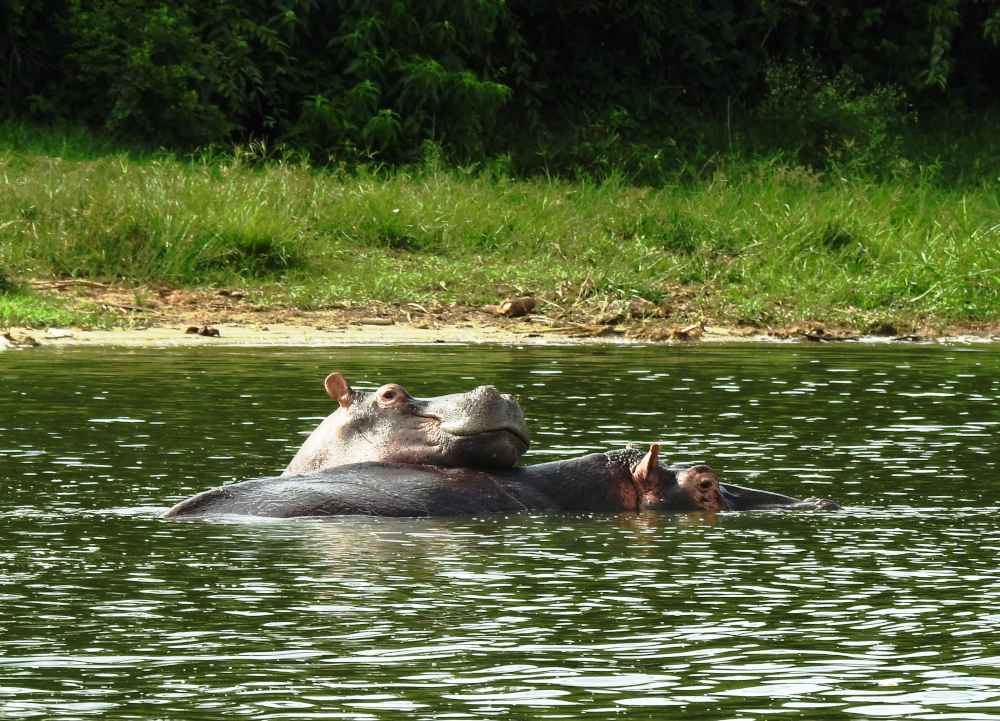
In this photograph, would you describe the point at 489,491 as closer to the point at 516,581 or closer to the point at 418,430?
the point at 418,430

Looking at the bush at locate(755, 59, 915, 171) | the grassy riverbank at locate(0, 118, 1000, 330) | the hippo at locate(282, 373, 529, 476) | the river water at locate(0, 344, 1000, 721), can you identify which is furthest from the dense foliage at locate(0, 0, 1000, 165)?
the hippo at locate(282, 373, 529, 476)

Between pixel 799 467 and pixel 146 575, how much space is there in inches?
121

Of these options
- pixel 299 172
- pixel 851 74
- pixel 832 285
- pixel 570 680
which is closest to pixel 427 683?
pixel 570 680

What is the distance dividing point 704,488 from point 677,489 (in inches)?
3.6

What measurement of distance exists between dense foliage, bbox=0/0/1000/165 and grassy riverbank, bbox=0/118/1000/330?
6.89 ft

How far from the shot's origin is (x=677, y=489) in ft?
19.7

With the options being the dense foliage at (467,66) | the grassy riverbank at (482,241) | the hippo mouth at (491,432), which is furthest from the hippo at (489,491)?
the dense foliage at (467,66)

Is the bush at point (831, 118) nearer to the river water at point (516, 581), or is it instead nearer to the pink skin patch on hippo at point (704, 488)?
the river water at point (516, 581)

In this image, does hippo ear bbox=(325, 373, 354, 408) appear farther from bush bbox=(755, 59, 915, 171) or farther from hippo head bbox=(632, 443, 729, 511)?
bush bbox=(755, 59, 915, 171)

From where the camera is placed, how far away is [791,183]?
58.6 ft

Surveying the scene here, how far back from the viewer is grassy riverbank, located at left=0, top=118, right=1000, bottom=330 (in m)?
14.0

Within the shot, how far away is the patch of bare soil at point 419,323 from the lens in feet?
41.2

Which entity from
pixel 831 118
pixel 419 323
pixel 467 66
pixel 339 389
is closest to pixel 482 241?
pixel 419 323

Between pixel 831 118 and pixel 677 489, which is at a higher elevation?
pixel 831 118
